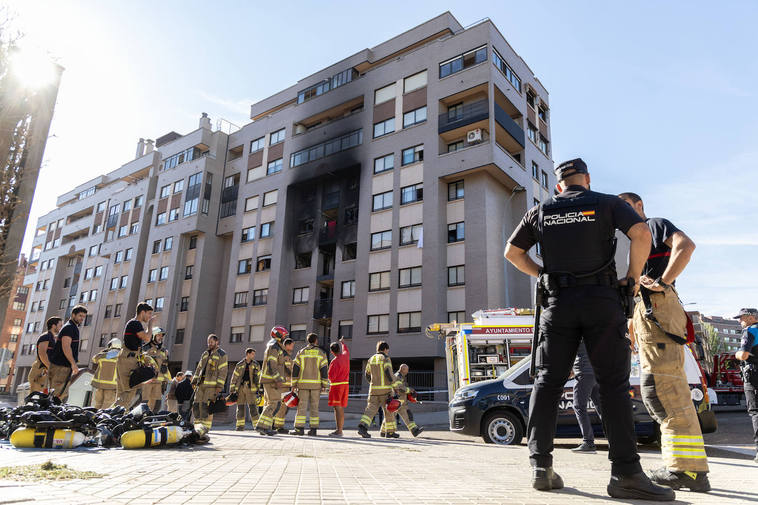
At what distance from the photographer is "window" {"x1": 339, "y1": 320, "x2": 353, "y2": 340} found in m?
32.7

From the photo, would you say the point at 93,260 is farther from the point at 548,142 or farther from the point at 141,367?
the point at 141,367

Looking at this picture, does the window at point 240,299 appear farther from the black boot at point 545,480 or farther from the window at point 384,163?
the black boot at point 545,480

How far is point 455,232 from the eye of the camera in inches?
1197

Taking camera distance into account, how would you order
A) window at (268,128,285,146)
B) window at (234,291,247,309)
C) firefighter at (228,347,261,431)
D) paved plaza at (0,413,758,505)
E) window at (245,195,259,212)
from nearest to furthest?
paved plaza at (0,413,758,505) → firefighter at (228,347,261,431) → window at (234,291,247,309) → window at (245,195,259,212) → window at (268,128,285,146)

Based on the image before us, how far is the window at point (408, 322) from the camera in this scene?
2942cm

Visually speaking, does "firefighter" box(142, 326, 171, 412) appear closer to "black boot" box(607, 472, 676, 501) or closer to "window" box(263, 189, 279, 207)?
"black boot" box(607, 472, 676, 501)

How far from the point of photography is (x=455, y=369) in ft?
51.9

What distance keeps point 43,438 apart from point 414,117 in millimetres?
30380

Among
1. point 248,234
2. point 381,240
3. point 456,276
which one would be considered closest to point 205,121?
point 248,234

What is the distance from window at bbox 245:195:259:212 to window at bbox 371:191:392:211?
1206 centimetres

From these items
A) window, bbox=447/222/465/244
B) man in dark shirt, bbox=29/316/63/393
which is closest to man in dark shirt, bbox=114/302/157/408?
man in dark shirt, bbox=29/316/63/393

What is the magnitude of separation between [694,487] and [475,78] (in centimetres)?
3019

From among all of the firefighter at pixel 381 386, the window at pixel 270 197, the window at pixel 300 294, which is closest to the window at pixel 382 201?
the window at pixel 300 294

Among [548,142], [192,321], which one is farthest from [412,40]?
[192,321]
